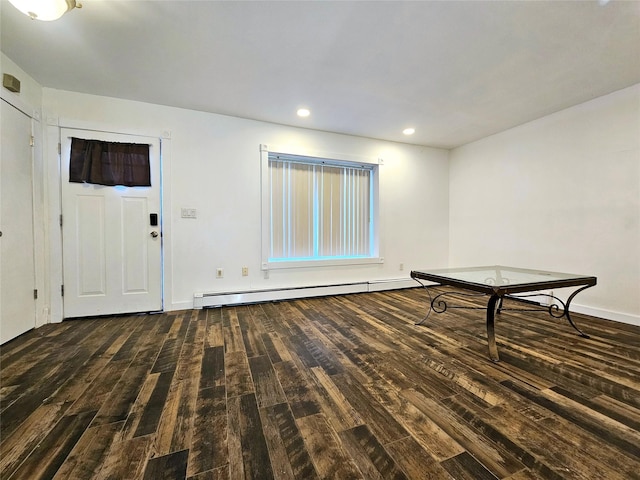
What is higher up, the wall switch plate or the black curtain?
the black curtain

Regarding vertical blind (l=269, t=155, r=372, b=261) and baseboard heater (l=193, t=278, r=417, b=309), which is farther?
vertical blind (l=269, t=155, r=372, b=261)

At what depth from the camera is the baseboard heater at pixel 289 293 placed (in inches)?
133

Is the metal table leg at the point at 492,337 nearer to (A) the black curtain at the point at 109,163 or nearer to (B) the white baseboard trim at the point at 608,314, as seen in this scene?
(B) the white baseboard trim at the point at 608,314

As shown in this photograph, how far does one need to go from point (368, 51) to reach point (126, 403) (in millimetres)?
2994

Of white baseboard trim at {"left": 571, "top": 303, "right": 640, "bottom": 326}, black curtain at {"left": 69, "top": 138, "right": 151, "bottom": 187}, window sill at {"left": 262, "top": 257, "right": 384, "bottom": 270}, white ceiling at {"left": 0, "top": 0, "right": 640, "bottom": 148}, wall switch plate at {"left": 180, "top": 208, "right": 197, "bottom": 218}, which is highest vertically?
white ceiling at {"left": 0, "top": 0, "right": 640, "bottom": 148}

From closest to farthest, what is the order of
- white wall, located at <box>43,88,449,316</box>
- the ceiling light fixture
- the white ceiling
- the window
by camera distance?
1. the ceiling light fixture
2. the white ceiling
3. white wall, located at <box>43,88,449,316</box>
4. the window

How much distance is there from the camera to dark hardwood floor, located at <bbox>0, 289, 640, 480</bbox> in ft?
3.63

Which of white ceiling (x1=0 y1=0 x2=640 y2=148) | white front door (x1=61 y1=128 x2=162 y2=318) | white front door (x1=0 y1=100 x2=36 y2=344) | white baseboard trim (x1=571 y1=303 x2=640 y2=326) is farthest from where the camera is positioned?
white front door (x1=61 y1=128 x2=162 y2=318)

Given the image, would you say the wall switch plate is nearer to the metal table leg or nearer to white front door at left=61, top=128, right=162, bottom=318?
white front door at left=61, top=128, right=162, bottom=318

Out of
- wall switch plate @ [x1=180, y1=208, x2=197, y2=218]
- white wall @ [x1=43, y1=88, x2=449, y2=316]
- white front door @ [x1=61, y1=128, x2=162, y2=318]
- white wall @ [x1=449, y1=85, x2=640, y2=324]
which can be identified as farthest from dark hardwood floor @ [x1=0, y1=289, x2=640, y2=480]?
wall switch plate @ [x1=180, y1=208, x2=197, y2=218]

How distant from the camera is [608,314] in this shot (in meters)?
2.94

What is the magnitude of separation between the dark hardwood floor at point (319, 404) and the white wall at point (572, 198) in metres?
0.70

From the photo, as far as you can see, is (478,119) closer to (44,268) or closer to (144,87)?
(144,87)

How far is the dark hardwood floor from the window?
1.57 m
